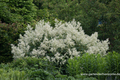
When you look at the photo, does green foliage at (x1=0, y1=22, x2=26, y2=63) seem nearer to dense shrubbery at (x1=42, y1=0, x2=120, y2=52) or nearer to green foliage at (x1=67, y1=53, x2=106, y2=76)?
green foliage at (x1=67, y1=53, x2=106, y2=76)

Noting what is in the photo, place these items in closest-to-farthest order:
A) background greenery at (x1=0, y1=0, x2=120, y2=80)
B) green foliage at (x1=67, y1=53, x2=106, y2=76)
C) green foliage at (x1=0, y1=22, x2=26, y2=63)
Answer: green foliage at (x1=67, y1=53, x2=106, y2=76)
green foliage at (x1=0, y1=22, x2=26, y2=63)
background greenery at (x1=0, y1=0, x2=120, y2=80)

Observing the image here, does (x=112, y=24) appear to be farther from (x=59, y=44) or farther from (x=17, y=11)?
(x=17, y=11)

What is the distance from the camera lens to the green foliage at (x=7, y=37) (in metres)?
6.00

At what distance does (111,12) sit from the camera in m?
7.73

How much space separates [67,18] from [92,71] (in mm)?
5894

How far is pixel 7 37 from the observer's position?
601cm

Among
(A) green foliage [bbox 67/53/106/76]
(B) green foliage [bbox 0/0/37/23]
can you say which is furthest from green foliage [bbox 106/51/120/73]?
(B) green foliage [bbox 0/0/37/23]

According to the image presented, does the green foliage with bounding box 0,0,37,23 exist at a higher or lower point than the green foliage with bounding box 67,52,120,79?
higher

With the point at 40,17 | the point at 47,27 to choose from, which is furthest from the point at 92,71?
the point at 40,17

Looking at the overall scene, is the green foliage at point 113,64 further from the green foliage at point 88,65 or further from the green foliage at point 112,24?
the green foliage at point 112,24

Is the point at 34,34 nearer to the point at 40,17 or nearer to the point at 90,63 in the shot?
the point at 90,63

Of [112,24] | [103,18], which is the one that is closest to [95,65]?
[112,24]

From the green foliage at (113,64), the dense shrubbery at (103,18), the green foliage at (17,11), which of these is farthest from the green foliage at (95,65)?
the green foliage at (17,11)

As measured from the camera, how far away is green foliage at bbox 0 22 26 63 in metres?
6.00
